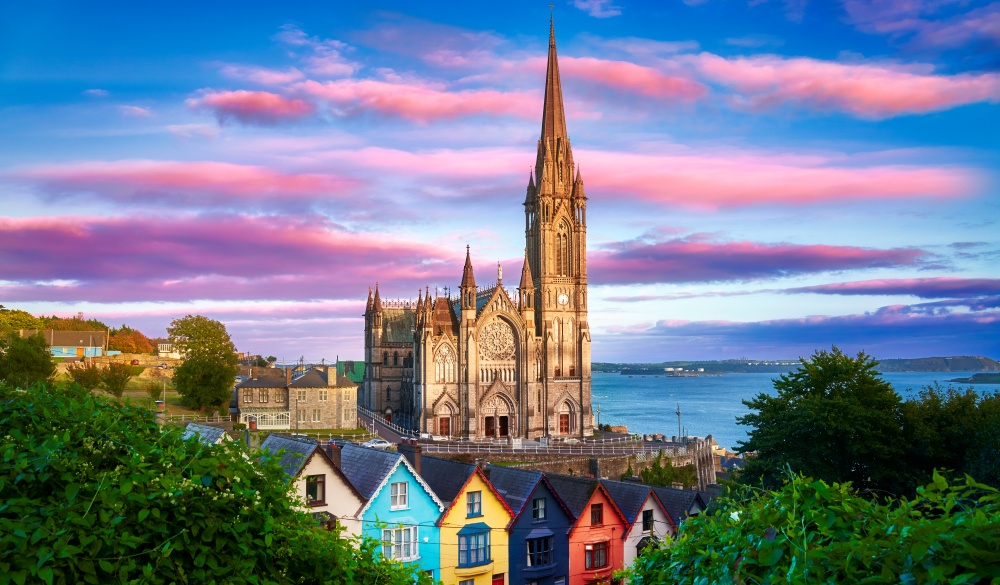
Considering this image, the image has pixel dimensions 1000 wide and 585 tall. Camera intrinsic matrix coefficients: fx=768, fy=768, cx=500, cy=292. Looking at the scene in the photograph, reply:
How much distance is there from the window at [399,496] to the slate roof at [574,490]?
21.4 ft

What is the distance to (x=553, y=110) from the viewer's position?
96.0m

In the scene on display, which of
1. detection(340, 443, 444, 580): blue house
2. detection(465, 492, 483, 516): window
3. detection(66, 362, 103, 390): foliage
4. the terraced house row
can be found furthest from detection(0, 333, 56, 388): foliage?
detection(465, 492, 483, 516): window

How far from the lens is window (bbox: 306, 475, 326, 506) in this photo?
27156mm

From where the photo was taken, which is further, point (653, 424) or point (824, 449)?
point (653, 424)

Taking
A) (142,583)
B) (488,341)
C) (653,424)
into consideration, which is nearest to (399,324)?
(488,341)

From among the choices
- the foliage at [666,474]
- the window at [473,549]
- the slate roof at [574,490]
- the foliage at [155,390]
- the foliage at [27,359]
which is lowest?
the foliage at [666,474]

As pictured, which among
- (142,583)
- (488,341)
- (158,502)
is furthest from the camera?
(488,341)

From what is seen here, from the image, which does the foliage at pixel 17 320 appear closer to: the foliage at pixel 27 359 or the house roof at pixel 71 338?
the house roof at pixel 71 338

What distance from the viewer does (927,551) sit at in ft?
19.2

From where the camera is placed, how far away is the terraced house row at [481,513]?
28172mm

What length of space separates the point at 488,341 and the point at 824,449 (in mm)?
54055

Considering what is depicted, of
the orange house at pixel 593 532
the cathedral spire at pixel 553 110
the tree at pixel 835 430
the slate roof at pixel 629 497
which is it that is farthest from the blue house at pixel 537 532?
the cathedral spire at pixel 553 110

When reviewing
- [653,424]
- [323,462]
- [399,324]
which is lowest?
[653,424]

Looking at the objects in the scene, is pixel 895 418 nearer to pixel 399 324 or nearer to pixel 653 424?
pixel 399 324
